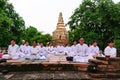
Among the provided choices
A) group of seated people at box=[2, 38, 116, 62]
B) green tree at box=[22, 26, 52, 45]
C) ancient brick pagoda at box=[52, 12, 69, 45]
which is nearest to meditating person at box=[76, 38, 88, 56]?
group of seated people at box=[2, 38, 116, 62]

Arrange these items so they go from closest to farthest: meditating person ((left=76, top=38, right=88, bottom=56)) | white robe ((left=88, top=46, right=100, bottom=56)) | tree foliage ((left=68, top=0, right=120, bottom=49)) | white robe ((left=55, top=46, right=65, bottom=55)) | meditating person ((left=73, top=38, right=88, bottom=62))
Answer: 1. meditating person ((left=73, top=38, right=88, bottom=62))
2. meditating person ((left=76, top=38, right=88, bottom=56))
3. white robe ((left=88, top=46, right=100, bottom=56))
4. white robe ((left=55, top=46, right=65, bottom=55))
5. tree foliage ((left=68, top=0, right=120, bottom=49))

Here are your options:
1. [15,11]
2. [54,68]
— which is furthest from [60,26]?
[54,68]

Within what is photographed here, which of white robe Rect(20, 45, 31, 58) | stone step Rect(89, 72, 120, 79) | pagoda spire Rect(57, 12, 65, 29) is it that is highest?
pagoda spire Rect(57, 12, 65, 29)

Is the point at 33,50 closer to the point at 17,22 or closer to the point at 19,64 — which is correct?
the point at 19,64

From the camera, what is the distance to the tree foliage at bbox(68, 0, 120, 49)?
47812 millimetres

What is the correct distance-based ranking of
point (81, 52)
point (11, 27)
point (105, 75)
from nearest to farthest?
point (105, 75)
point (81, 52)
point (11, 27)

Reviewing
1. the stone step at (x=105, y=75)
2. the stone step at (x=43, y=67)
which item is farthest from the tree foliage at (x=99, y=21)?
the stone step at (x=105, y=75)

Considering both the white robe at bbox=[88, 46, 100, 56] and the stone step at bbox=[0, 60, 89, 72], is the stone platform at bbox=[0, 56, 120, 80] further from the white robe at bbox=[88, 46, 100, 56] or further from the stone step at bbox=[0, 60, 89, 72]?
the white robe at bbox=[88, 46, 100, 56]

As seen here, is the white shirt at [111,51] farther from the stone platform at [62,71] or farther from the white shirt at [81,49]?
the stone platform at [62,71]

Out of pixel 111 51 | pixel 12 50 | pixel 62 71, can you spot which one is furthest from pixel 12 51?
pixel 62 71

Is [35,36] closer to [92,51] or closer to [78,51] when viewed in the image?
[92,51]

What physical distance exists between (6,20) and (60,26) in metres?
23.0

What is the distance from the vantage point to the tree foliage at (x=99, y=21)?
157 ft

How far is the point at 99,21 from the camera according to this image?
157 feet
